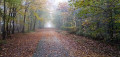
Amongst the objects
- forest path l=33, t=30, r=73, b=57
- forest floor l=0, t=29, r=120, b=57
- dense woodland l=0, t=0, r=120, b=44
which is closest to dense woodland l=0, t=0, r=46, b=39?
dense woodland l=0, t=0, r=120, b=44

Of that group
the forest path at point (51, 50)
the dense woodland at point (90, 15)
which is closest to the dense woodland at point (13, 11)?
the dense woodland at point (90, 15)

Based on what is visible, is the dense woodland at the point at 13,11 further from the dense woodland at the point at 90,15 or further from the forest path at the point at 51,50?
the forest path at the point at 51,50

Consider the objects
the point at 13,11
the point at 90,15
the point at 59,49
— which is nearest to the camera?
the point at 59,49

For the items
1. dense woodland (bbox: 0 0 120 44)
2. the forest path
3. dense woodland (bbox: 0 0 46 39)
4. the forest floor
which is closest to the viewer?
the forest floor

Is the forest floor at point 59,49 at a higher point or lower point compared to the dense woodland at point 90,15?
lower

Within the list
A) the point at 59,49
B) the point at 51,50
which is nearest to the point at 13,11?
the point at 51,50

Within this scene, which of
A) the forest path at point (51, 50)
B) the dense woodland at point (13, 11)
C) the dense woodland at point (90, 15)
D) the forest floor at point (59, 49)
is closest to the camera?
the forest floor at point (59, 49)

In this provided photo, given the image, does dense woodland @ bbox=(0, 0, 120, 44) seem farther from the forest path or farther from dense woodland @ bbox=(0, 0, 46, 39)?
the forest path

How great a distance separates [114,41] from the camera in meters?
7.71

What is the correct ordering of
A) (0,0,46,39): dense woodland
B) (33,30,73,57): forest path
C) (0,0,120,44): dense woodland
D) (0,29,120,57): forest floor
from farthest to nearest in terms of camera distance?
(0,0,46,39): dense woodland < (0,0,120,44): dense woodland < (33,30,73,57): forest path < (0,29,120,57): forest floor

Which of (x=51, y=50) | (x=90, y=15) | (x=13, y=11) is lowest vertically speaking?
(x=51, y=50)

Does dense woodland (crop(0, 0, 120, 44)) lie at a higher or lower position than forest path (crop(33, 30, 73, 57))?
higher

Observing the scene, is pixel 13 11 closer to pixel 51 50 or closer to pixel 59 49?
pixel 51 50

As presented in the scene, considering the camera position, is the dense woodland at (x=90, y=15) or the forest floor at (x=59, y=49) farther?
the dense woodland at (x=90, y=15)
